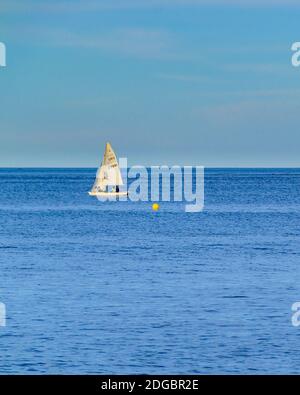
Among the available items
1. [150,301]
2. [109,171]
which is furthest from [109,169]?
[150,301]

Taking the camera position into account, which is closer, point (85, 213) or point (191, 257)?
point (191, 257)

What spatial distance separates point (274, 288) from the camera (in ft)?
196

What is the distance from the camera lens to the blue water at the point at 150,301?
42.0 m

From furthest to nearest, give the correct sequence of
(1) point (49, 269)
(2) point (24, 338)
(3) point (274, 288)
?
(1) point (49, 269) → (3) point (274, 288) → (2) point (24, 338)

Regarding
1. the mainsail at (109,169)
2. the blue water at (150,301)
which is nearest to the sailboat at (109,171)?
the mainsail at (109,169)

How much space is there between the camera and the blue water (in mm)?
41969

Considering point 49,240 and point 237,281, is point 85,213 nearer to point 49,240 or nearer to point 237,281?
point 49,240

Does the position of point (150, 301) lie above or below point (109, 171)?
below

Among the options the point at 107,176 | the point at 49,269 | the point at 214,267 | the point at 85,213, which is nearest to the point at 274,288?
the point at 214,267

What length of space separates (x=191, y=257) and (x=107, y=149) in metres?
103

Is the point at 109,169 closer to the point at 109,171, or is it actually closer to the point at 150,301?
the point at 109,171

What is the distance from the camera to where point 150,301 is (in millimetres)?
54844

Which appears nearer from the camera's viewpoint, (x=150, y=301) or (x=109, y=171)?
(x=150, y=301)

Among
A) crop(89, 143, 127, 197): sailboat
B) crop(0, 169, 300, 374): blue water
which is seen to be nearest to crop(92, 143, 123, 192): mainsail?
crop(89, 143, 127, 197): sailboat
